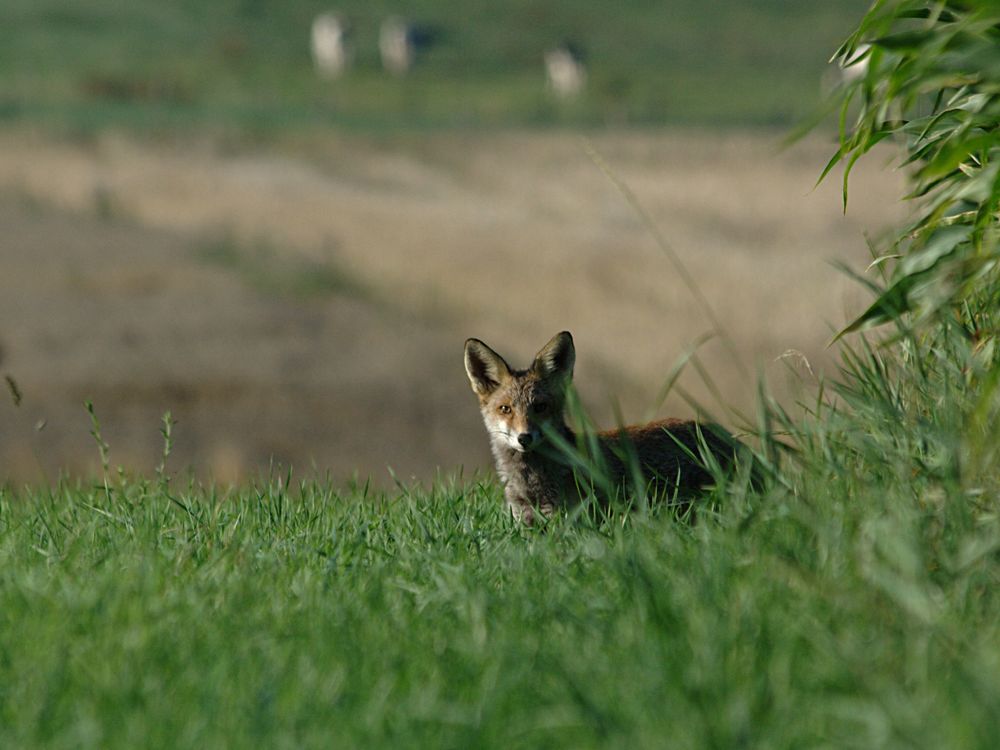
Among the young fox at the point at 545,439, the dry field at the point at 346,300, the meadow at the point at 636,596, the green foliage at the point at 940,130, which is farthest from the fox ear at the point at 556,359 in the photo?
the dry field at the point at 346,300

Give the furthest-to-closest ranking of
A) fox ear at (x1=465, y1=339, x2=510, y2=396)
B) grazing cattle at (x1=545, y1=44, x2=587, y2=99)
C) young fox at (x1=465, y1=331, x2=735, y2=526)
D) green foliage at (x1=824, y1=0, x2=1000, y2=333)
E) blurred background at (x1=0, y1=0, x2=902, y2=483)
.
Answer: grazing cattle at (x1=545, y1=44, x2=587, y2=99) → blurred background at (x1=0, y1=0, x2=902, y2=483) → fox ear at (x1=465, y1=339, x2=510, y2=396) → young fox at (x1=465, y1=331, x2=735, y2=526) → green foliage at (x1=824, y1=0, x2=1000, y2=333)

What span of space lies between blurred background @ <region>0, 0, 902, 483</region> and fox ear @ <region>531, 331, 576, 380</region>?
63 centimetres

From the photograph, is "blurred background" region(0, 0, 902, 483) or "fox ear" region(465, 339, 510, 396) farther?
"blurred background" region(0, 0, 902, 483)

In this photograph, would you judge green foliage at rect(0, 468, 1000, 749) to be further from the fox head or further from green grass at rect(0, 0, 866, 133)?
green grass at rect(0, 0, 866, 133)

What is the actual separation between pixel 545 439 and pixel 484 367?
0.51 meters

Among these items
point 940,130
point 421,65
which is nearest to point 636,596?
point 940,130

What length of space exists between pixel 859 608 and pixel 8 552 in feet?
9.88

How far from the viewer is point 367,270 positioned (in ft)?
77.1

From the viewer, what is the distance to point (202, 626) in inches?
165

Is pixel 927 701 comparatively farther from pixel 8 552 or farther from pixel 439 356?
pixel 439 356

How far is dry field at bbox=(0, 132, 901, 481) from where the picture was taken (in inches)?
655

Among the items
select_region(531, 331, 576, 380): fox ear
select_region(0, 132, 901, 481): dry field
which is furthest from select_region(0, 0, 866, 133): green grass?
select_region(531, 331, 576, 380): fox ear

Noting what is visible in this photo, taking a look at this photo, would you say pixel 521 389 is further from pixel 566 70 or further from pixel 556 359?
pixel 566 70

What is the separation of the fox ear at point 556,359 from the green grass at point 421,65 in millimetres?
35672
